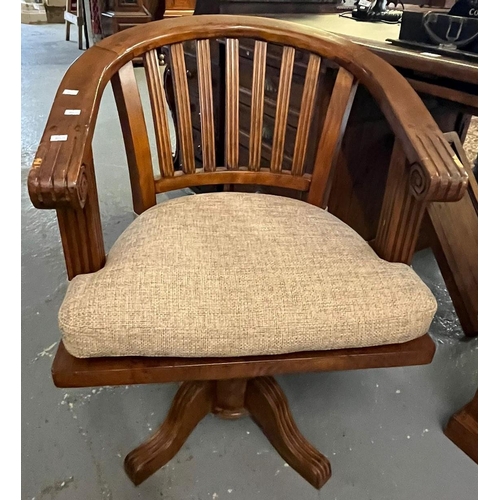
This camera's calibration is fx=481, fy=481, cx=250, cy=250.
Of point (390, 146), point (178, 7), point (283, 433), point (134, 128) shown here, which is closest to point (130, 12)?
point (178, 7)

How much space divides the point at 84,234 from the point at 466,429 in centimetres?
93

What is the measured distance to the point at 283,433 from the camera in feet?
3.38

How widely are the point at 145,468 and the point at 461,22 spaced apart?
45.7 inches

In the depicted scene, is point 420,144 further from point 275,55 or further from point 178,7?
point 178,7

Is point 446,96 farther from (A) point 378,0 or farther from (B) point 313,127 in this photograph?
(A) point 378,0

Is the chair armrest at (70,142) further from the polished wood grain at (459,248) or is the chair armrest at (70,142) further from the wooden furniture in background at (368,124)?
the polished wood grain at (459,248)

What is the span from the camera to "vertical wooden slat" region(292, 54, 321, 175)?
99 centimetres

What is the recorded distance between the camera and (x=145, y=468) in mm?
982

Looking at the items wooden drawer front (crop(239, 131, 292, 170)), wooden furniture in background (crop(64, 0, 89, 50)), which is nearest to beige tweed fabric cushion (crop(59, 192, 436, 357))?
wooden drawer front (crop(239, 131, 292, 170))

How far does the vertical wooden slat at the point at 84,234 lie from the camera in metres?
0.67

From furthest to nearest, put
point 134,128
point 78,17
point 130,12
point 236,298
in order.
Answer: point 78,17 → point 130,12 → point 134,128 → point 236,298

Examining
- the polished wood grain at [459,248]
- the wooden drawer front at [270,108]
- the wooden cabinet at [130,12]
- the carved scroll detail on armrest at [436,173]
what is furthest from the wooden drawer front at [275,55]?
the wooden cabinet at [130,12]

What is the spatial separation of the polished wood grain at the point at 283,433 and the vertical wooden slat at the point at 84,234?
1.62 ft

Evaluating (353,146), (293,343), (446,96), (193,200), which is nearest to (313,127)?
(353,146)
